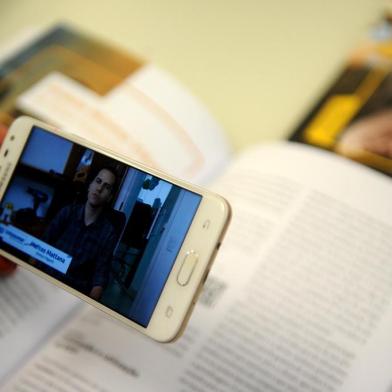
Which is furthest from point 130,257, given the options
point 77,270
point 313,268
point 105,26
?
point 105,26

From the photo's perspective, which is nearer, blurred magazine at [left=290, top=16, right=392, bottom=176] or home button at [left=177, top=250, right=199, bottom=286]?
home button at [left=177, top=250, right=199, bottom=286]

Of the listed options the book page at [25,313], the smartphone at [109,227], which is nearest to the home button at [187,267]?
the smartphone at [109,227]

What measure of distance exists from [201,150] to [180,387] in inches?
9.5

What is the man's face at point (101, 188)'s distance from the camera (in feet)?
1.15

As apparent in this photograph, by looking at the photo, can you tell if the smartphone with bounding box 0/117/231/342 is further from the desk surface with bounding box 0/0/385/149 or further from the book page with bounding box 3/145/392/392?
the desk surface with bounding box 0/0/385/149

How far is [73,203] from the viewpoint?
36 centimetres

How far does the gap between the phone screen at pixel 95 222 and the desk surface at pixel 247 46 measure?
0.23 meters

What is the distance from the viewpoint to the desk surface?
56 centimetres

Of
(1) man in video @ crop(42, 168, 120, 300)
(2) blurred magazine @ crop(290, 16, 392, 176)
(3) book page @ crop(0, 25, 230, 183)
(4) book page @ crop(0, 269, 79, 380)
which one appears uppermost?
(2) blurred magazine @ crop(290, 16, 392, 176)

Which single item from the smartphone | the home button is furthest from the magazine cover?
the home button

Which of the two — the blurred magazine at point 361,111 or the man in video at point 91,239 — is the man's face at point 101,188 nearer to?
the man in video at point 91,239

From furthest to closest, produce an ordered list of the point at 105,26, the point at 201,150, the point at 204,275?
the point at 105,26, the point at 201,150, the point at 204,275

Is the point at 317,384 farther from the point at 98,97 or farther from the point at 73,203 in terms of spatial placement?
the point at 98,97

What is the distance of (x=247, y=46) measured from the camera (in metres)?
0.60
